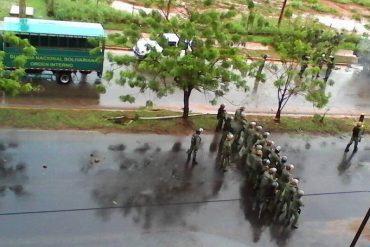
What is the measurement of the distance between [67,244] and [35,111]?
6924 millimetres

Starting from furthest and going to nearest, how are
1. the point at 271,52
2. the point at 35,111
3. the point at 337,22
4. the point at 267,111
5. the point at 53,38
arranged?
the point at 337,22 → the point at 271,52 → the point at 267,111 → the point at 53,38 → the point at 35,111

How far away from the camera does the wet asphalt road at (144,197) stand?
1320 cm

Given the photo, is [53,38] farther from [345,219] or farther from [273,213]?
[345,219]

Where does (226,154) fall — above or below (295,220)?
above

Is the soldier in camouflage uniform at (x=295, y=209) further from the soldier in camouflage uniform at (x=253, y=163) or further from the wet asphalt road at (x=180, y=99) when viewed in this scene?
the wet asphalt road at (x=180, y=99)

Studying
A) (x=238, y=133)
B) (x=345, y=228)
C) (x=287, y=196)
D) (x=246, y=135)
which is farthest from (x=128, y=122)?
(x=345, y=228)

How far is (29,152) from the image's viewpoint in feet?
52.0

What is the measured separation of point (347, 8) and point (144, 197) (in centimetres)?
3151

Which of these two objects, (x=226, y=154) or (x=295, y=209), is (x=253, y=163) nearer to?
(x=226, y=154)

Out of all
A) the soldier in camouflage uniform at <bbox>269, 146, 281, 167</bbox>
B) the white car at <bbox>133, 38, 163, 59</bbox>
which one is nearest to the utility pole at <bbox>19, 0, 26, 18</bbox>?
the white car at <bbox>133, 38, 163, 59</bbox>

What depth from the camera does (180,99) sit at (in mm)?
21688

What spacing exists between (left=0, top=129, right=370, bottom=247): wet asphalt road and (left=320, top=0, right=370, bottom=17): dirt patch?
2398 cm

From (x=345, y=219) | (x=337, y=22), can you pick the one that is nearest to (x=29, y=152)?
(x=345, y=219)

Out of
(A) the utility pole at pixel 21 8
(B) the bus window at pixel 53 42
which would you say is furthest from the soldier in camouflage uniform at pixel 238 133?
(A) the utility pole at pixel 21 8
